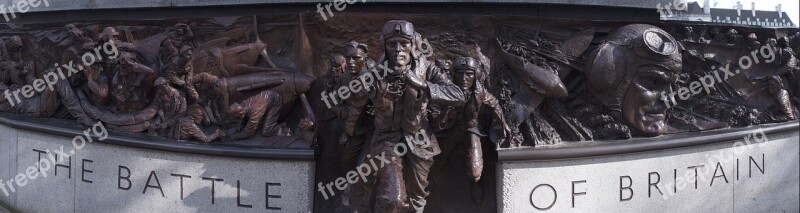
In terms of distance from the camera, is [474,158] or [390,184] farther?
[474,158]

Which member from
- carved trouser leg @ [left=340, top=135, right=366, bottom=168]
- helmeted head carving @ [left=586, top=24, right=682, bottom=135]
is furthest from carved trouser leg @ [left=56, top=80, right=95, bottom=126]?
helmeted head carving @ [left=586, top=24, right=682, bottom=135]

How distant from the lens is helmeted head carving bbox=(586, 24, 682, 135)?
648cm

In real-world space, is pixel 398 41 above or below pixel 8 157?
above

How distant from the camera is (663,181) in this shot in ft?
22.7

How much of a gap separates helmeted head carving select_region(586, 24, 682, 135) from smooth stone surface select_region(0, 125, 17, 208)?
8579 millimetres

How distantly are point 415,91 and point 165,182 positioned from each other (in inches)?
136

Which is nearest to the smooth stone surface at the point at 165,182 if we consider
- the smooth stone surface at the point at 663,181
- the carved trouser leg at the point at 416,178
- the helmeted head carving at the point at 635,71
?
the carved trouser leg at the point at 416,178

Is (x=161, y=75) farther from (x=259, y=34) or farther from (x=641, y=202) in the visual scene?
(x=641, y=202)

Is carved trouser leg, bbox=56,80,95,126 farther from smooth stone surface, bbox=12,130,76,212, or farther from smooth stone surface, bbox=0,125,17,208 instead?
smooth stone surface, bbox=0,125,17,208

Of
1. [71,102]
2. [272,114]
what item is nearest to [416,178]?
[272,114]

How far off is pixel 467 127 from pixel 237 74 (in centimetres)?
280

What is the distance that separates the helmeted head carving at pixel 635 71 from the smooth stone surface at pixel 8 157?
8.58 metres

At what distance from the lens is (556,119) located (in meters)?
6.51

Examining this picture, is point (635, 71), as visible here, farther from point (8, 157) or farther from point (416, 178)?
point (8, 157)
